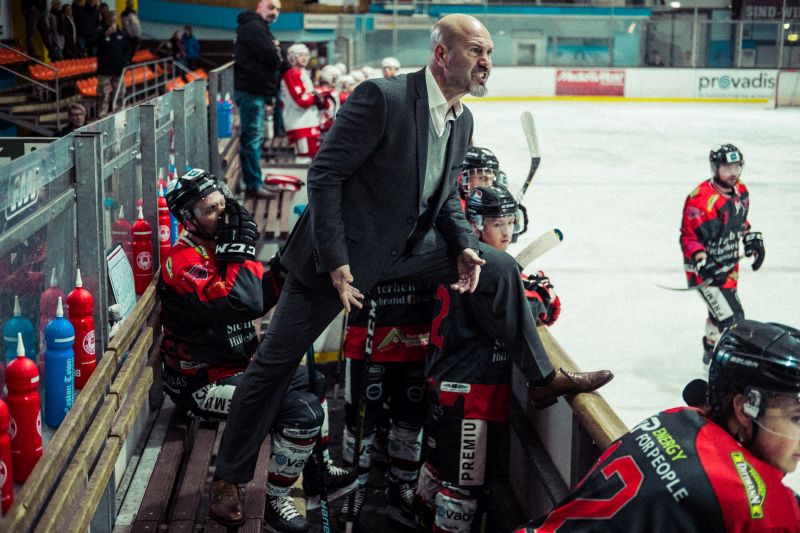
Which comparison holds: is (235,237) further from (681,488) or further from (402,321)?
(681,488)

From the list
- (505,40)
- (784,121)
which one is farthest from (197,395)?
(505,40)

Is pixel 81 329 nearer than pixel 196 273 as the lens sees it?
Yes

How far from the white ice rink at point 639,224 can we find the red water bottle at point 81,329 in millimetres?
2834

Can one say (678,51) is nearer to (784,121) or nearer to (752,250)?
(784,121)

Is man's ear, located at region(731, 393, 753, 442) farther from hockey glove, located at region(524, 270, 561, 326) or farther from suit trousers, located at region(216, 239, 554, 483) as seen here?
hockey glove, located at region(524, 270, 561, 326)

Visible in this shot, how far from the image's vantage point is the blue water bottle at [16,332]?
2.17 m

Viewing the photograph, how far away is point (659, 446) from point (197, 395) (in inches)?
75.8

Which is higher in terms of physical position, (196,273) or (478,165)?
(478,165)

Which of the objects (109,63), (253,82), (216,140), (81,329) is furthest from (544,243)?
(109,63)

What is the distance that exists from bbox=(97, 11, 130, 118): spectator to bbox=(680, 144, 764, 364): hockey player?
9.52 metres

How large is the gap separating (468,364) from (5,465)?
1.58 meters

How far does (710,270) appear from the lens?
18.4 ft

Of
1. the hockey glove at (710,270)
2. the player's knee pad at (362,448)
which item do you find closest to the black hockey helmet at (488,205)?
the player's knee pad at (362,448)

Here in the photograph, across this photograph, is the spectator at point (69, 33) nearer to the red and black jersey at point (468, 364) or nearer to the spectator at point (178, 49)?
the spectator at point (178, 49)
